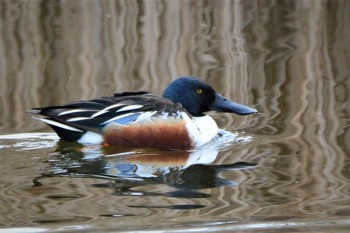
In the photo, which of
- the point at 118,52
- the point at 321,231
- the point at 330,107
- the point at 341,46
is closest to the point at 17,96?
the point at 118,52

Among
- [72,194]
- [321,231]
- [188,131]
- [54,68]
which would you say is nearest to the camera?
[321,231]

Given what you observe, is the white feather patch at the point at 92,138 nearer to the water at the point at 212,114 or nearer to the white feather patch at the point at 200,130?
the water at the point at 212,114

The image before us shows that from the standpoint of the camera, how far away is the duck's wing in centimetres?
711

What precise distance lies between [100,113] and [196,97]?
2.76ft

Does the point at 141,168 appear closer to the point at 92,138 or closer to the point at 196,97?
the point at 92,138

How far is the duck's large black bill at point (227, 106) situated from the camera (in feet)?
24.6

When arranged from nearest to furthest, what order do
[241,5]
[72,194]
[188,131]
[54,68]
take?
[72,194]
[188,131]
[54,68]
[241,5]

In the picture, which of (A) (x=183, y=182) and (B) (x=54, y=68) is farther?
(B) (x=54, y=68)

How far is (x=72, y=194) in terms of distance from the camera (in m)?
5.78

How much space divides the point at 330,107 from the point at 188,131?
1.37 meters

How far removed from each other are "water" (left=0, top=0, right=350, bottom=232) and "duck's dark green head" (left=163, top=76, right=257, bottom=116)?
18cm

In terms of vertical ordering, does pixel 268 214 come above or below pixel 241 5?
below

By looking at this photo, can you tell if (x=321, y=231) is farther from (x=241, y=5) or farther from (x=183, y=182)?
(x=241, y=5)

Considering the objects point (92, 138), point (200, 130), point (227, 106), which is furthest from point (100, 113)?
point (227, 106)
